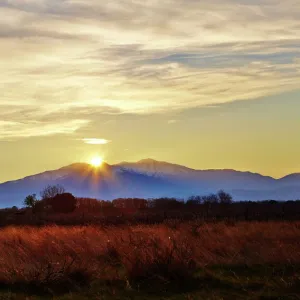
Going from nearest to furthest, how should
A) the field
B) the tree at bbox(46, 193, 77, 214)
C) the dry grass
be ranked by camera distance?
the field
the dry grass
the tree at bbox(46, 193, 77, 214)

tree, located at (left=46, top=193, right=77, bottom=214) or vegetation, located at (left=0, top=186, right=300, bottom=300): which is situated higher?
tree, located at (left=46, top=193, right=77, bottom=214)

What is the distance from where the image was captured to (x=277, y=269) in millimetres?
13711

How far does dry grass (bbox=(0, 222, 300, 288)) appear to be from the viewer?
41.3ft

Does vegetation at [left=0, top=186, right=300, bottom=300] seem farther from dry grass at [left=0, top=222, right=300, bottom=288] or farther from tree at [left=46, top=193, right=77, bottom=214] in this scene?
tree at [left=46, top=193, right=77, bottom=214]

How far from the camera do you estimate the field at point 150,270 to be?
1143 centimetres

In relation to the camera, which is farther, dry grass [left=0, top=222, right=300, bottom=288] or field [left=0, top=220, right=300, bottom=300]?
dry grass [left=0, top=222, right=300, bottom=288]

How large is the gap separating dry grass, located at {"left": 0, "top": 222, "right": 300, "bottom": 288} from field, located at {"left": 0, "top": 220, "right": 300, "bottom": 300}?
2 centimetres

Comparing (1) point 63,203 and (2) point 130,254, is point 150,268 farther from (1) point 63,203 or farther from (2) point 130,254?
(1) point 63,203

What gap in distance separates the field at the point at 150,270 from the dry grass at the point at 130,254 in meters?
0.02

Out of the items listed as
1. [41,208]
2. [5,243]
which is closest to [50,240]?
[5,243]

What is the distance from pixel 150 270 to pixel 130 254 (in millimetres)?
1481

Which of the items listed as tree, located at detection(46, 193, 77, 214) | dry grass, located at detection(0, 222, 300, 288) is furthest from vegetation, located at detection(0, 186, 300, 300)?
tree, located at detection(46, 193, 77, 214)

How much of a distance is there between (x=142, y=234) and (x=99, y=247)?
265 cm

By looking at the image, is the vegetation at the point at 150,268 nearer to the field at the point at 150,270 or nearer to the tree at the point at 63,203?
the field at the point at 150,270
